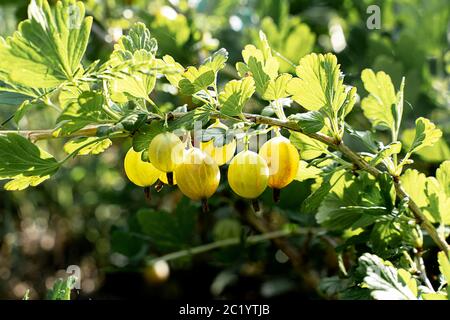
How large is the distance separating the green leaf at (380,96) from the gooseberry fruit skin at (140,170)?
0.29 meters

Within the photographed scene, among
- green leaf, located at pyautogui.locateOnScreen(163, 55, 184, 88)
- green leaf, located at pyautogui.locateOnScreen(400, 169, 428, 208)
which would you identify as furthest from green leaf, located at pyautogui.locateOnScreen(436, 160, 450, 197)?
green leaf, located at pyautogui.locateOnScreen(163, 55, 184, 88)

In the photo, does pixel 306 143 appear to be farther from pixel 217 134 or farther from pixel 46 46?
pixel 46 46

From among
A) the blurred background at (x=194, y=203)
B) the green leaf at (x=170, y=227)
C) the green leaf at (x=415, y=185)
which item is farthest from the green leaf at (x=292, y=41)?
the green leaf at (x=415, y=185)

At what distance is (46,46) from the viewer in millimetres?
624

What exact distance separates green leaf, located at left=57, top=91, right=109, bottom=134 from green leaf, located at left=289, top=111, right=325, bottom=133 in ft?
0.70

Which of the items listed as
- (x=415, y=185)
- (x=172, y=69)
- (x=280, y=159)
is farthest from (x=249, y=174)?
(x=415, y=185)

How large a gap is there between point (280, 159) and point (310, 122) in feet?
0.17

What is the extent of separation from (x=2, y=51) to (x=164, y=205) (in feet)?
3.66

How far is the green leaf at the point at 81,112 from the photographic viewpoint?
0.64m

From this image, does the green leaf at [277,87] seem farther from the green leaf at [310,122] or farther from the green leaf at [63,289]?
the green leaf at [63,289]

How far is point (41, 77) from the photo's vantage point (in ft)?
2.09

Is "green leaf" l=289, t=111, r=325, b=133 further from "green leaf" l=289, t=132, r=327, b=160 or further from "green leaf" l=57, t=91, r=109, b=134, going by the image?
"green leaf" l=57, t=91, r=109, b=134

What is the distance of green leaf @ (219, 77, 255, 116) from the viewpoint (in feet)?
2.20
